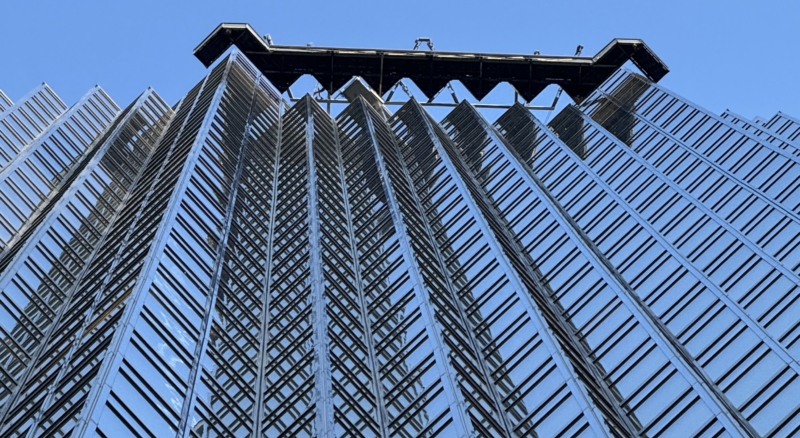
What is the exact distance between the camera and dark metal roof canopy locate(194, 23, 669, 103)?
353 ft

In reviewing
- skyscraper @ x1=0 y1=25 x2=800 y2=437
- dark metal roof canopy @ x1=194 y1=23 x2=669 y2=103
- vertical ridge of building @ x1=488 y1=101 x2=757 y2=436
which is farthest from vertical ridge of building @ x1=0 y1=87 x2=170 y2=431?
dark metal roof canopy @ x1=194 y1=23 x2=669 y2=103

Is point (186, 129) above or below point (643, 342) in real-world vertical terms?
above

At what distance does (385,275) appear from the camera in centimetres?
5200

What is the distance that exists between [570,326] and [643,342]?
5.26m

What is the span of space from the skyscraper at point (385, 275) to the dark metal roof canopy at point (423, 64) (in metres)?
21.0

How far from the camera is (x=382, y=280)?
51906mm

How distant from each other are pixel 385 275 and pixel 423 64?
58.5m

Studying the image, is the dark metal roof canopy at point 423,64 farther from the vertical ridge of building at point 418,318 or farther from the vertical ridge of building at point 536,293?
the vertical ridge of building at point 418,318

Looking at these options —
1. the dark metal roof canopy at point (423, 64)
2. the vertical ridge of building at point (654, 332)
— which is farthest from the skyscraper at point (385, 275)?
the dark metal roof canopy at point (423, 64)

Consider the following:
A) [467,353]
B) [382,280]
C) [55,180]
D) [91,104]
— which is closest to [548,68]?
[91,104]

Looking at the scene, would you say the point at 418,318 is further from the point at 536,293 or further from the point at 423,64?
the point at 423,64

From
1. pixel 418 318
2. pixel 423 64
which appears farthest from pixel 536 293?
pixel 423 64

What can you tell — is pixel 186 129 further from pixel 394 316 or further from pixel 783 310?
pixel 783 310

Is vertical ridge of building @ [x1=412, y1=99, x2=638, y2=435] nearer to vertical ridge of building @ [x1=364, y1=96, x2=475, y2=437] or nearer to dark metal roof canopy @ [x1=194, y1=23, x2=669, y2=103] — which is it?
vertical ridge of building @ [x1=364, y1=96, x2=475, y2=437]
